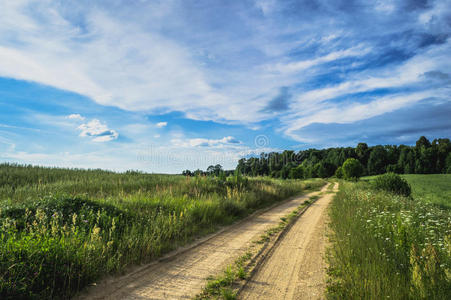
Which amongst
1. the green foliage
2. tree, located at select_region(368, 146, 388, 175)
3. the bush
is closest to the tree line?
tree, located at select_region(368, 146, 388, 175)

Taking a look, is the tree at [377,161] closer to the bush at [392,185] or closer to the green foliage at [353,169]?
the green foliage at [353,169]

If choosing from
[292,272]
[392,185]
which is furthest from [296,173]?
[292,272]

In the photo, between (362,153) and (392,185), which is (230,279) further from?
(362,153)

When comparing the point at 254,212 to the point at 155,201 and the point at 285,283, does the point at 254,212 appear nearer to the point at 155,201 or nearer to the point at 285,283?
the point at 155,201

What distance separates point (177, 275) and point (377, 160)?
372 feet

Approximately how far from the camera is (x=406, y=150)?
93.8 metres

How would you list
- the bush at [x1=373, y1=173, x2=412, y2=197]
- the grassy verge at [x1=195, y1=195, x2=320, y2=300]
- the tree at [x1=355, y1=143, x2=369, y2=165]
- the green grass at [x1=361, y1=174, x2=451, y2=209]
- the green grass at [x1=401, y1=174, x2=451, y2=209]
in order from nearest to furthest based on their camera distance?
the grassy verge at [x1=195, y1=195, x2=320, y2=300] < the bush at [x1=373, y1=173, x2=412, y2=197] < the green grass at [x1=361, y1=174, x2=451, y2=209] < the green grass at [x1=401, y1=174, x2=451, y2=209] < the tree at [x1=355, y1=143, x2=369, y2=165]

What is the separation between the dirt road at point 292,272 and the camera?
4.40 m

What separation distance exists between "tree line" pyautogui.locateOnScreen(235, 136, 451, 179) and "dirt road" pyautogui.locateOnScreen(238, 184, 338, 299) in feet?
209

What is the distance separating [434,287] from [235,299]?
10.3 feet

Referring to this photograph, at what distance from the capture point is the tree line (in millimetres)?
84000

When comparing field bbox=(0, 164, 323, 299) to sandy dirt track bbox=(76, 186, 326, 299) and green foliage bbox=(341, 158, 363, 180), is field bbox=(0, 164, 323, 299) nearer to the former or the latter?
sandy dirt track bbox=(76, 186, 326, 299)

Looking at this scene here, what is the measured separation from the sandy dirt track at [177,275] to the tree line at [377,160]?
6467 cm

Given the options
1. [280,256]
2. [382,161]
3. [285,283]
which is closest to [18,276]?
[285,283]
